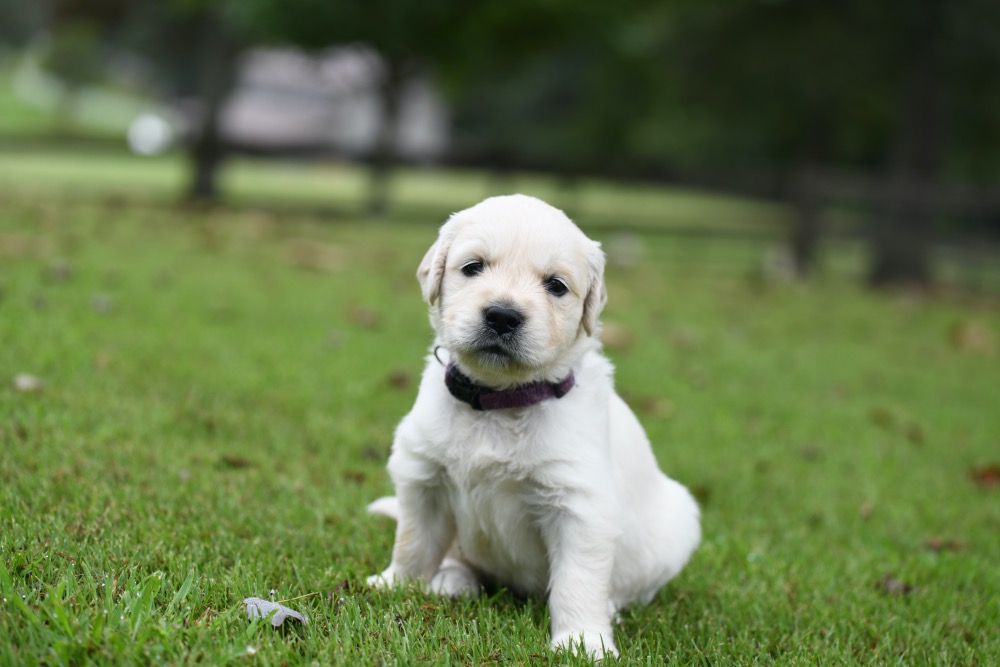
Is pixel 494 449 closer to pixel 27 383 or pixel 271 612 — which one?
pixel 271 612

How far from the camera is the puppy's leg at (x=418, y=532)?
9.92 feet

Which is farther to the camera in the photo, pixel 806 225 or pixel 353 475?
pixel 806 225

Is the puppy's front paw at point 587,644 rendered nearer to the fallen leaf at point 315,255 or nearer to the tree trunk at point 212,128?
the fallen leaf at point 315,255

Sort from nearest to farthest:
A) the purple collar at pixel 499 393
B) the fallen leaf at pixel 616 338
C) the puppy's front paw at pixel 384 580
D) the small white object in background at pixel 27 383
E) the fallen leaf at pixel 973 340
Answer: the purple collar at pixel 499 393
the puppy's front paw at pixel 384 580
the small white object in background at pixel 27 383
the fallen leaf at pixel 616 338
the fallen leaf at pixel 973 340

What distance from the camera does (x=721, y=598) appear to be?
3.35 m

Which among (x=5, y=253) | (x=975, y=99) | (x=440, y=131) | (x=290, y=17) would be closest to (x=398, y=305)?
(x=5, y=253)

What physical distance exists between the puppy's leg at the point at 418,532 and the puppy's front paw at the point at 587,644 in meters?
0.52

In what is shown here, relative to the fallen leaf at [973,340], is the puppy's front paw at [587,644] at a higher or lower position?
higher

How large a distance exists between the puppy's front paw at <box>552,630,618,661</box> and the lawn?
57 millimetres

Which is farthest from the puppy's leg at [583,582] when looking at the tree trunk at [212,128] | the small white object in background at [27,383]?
the tree trunk at [212,128]

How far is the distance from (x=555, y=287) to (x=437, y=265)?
382mm

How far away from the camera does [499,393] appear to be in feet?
9.43

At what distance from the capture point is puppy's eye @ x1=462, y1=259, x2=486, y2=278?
2.94 meters

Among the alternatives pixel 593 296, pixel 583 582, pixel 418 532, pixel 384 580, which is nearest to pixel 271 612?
pixel 384 580
